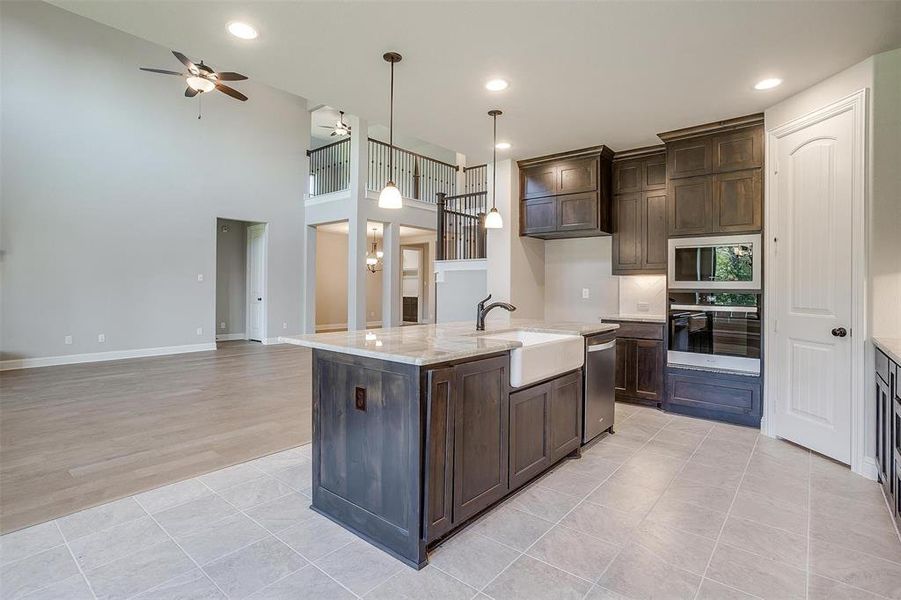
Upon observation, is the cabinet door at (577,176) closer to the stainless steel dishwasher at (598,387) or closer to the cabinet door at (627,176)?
the cabinet door at (627,176)

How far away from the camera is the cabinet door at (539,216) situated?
4918 mm

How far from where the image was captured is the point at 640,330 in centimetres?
433

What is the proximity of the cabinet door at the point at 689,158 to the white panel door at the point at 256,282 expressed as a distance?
23.8 ft

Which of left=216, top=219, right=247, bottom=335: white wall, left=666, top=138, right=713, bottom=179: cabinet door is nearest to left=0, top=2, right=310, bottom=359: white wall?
left=216, top=219, right=247, bottom=335: white wall

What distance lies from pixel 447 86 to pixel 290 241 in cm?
646

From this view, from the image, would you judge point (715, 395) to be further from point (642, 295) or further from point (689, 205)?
point (689, 205)

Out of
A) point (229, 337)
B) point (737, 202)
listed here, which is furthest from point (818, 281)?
point (229, 337)

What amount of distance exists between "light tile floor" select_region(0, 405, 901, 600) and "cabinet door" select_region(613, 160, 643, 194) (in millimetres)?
3018

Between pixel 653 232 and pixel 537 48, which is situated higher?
pixel 537 48

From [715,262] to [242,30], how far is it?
4059mm

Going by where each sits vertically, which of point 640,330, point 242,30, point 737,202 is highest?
point 242,30

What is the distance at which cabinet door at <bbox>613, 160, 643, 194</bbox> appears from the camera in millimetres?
4672

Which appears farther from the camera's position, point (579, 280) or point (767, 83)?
point (579, 280)

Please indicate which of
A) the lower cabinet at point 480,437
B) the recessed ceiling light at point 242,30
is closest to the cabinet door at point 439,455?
the lower cabinet at point 480,437
